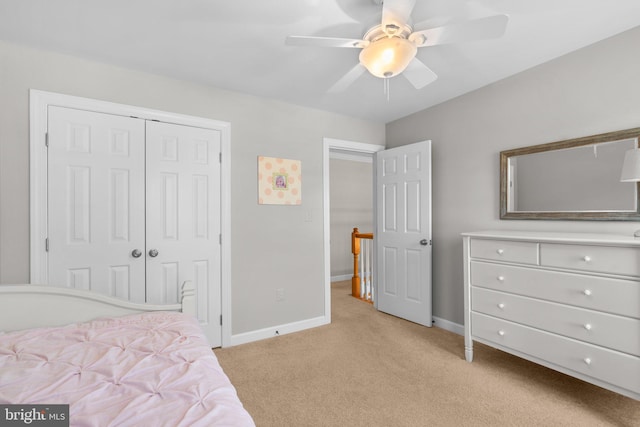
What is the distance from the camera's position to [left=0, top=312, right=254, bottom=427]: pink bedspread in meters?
0.88

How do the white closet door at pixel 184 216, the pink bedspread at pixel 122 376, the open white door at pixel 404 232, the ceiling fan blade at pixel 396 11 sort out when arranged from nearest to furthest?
the pink bedspread at pixel 122 376, the ceiling fan blade at pixel 396 11, the white closet door at pixel 184 216, the open white door at pixel 404 232

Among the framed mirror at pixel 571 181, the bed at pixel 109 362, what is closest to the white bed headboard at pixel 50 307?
the bed at pixel 109 362

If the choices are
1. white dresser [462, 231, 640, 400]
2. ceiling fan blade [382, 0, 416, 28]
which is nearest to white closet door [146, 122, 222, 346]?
ceiling fan blade [382, 0, 416, 28]

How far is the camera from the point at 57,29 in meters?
1.86

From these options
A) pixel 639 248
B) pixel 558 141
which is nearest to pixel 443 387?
pixel 639 248

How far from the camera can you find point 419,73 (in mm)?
1882

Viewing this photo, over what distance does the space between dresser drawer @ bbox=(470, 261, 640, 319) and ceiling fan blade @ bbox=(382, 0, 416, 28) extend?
177cm

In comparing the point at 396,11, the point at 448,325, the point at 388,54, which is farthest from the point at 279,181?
the point at 448,325

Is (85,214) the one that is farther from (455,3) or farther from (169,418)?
(455,3)

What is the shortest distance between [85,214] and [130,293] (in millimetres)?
687

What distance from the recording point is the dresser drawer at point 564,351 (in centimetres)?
160

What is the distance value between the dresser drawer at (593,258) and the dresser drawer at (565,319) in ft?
0.83

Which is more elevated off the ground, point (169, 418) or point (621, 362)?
point (169, 418)

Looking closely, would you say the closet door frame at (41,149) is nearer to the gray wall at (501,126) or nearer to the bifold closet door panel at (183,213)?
the bifold closet door panel at (183,213)
